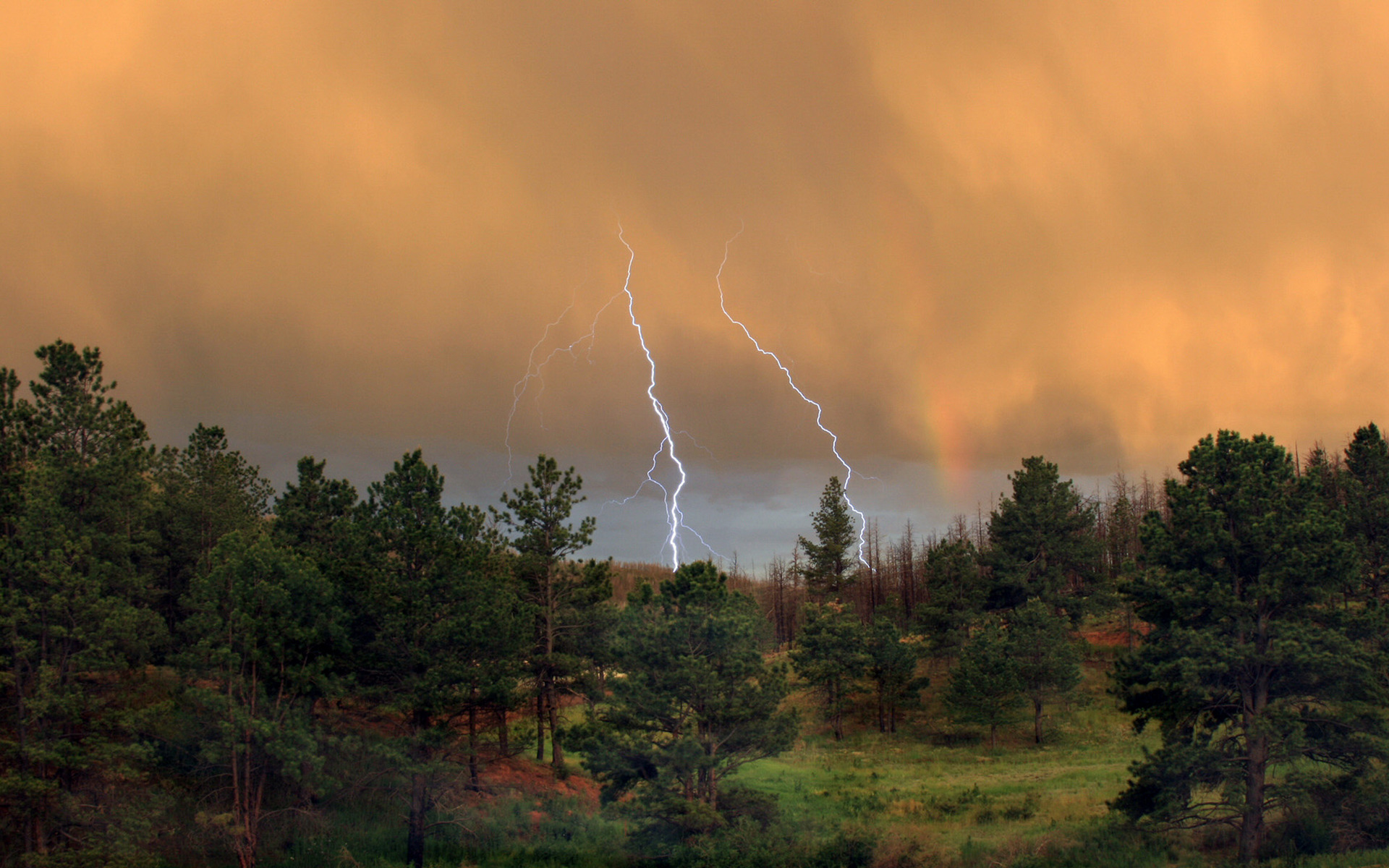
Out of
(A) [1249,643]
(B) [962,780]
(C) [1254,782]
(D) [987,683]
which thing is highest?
(A) [1249,643]

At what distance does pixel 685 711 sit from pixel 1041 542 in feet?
139

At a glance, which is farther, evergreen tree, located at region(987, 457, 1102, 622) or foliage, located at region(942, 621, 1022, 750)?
evergreen tree, located at region(987, 457, 1102, 622)

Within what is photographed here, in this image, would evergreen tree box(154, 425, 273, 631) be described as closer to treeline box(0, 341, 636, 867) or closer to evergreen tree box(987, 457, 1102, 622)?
treeline box(0, 341, 636, 867)

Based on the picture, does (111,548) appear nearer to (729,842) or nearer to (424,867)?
(424,867)

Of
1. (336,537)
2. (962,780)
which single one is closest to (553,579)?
(336,537)

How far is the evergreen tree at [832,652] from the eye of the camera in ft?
174

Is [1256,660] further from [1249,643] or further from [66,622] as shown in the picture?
[66,622]

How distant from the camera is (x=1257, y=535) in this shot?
20.6 meters

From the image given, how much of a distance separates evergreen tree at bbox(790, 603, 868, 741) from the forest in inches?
729

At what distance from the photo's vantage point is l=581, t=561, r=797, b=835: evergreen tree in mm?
23969

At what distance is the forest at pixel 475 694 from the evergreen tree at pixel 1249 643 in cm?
9

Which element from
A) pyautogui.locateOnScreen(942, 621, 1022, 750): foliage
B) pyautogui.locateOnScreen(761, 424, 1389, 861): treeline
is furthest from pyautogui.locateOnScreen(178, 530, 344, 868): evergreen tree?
pyautogui.locateOnScreen(942, 621, 1022, 750): foliage

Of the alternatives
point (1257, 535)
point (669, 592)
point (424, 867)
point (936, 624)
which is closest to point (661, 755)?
point (669, 592)

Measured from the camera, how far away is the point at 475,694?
26.2m
